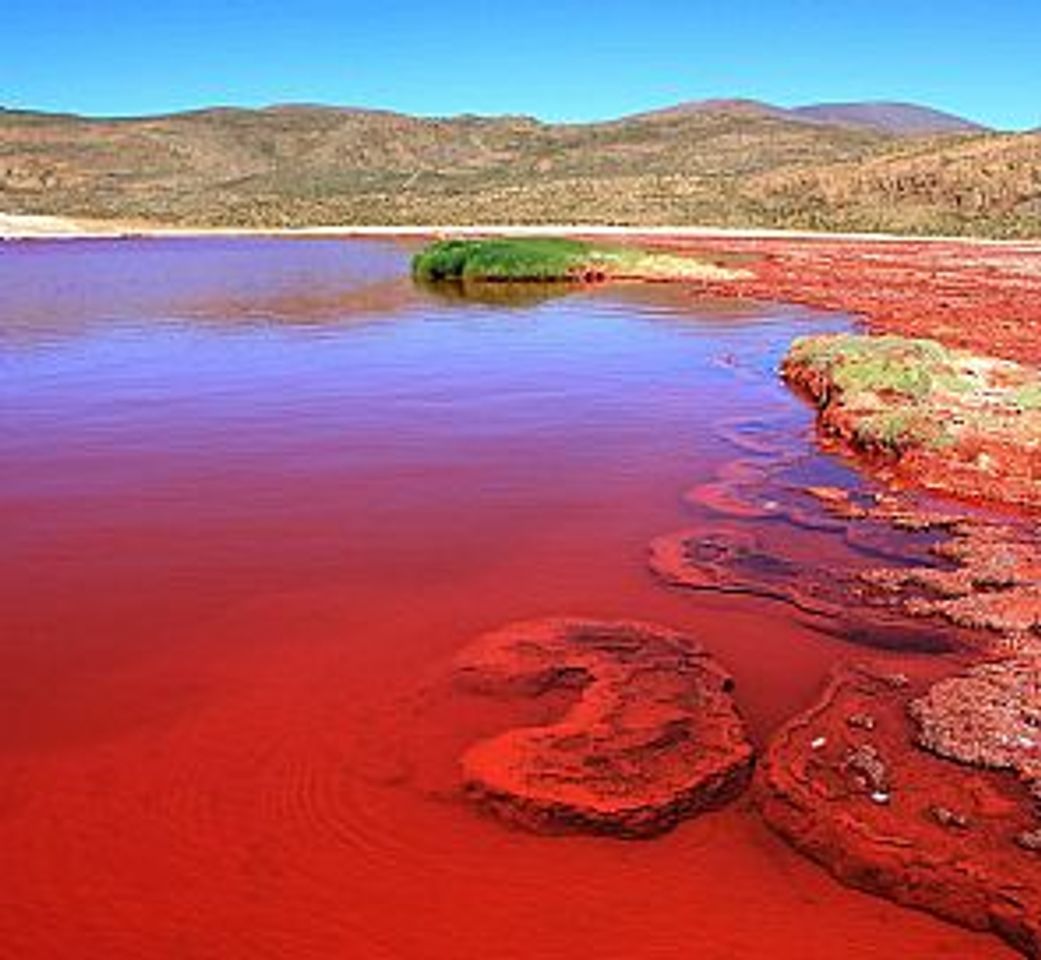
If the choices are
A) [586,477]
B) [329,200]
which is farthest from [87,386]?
[329,200]

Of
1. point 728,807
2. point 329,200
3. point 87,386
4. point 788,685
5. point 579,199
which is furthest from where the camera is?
point 329,200

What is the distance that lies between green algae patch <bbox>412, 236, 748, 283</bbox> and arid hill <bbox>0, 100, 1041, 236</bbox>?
28.3 meters

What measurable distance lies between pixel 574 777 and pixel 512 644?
1749 mm

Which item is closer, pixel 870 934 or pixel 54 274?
pixel 870 934

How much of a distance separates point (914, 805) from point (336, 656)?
3.54 metres

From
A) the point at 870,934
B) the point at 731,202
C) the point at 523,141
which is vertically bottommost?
the point at 870,934

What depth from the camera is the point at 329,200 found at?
10519cm

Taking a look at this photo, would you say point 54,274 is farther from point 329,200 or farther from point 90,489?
point 329,200

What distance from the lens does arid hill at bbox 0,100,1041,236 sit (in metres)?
72.8

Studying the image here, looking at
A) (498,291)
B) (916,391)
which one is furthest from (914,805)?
(498,291)

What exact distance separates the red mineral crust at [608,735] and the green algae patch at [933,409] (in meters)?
4.93

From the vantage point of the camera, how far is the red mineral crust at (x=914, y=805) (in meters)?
5.17

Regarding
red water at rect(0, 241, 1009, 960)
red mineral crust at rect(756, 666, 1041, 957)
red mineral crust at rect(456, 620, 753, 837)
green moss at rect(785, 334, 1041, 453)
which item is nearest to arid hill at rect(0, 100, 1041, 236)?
green moss at rect(785, 334, 1041, 453)

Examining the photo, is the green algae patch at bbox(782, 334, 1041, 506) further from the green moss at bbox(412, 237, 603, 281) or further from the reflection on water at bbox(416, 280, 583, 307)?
the green moss at bbox(412, 237, 603, 281)
